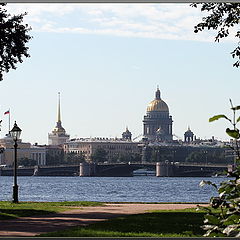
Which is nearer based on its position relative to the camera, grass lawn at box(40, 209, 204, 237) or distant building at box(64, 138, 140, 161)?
grass lawn at box(40, 209, 204, 237)

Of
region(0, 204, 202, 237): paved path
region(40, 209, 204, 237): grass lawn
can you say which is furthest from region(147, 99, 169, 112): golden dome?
region(40, 209, 204, 237): grass lawn

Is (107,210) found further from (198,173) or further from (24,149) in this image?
(24,149)

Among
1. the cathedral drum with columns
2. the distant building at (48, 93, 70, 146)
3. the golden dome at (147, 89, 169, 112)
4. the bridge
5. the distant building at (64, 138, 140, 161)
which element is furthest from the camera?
the golden dome at (147, 89, 169, 112)

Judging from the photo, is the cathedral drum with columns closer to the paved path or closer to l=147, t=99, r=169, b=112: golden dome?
l=147, t=99, r=169, b=112: golden dome

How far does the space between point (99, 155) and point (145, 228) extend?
136 meters

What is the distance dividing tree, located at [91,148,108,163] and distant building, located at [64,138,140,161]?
305cm

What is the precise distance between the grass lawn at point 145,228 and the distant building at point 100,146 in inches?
5563

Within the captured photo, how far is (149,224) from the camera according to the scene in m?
13.5

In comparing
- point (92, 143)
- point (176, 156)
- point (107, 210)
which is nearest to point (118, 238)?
point (107, 210)

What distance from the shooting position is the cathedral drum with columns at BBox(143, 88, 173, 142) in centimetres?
19488

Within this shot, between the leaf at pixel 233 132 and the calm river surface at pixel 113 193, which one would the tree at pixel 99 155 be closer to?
the calm river surface at pixel 113 193

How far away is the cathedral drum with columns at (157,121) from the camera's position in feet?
639

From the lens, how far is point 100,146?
162 metres

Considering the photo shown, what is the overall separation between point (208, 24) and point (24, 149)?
456ft
